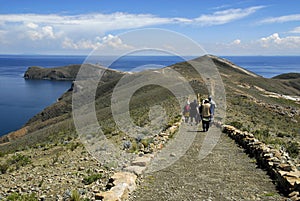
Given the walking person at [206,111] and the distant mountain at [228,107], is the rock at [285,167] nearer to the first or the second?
the distant mountain at [228,107]

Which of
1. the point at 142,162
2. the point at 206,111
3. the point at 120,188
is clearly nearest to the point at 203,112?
the point at 206,111

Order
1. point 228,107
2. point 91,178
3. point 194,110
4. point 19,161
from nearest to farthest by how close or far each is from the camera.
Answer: point 91,178, point 19,161, point 194,110, point 228,107

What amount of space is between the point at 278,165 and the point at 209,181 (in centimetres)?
203

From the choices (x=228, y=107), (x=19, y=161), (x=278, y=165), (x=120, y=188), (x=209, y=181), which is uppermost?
(x=278, y=165)

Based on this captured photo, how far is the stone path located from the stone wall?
0.73 ft

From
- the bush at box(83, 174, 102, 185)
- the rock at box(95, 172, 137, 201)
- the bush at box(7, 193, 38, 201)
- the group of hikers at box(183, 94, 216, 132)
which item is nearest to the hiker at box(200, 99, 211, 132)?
the group of hikers at box(183, 94, 216, 132)

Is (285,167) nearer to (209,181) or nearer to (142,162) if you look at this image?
(209,181)

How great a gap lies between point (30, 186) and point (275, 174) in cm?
776

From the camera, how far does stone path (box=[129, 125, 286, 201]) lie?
26.1 ft

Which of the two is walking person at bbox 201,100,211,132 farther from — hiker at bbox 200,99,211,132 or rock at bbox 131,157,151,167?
rock at bbox 131,157,151,167

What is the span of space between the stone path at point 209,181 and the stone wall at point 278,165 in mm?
222

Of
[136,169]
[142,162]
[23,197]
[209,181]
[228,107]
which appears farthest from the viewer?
[228,107]

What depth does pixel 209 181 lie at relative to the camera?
902 centimetres

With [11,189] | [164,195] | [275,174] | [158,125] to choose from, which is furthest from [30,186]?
[158,125]
